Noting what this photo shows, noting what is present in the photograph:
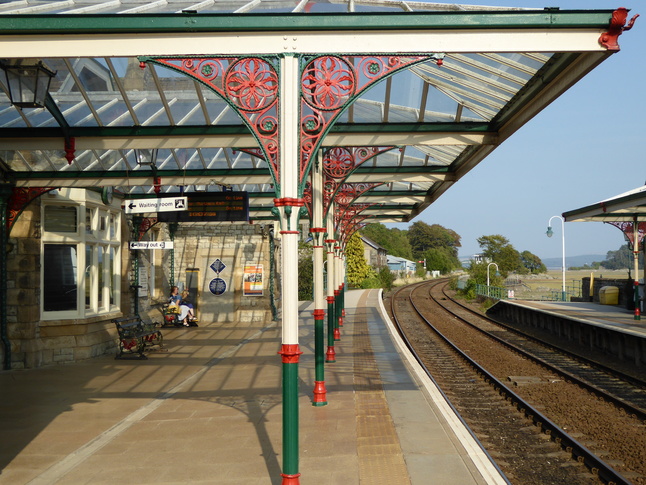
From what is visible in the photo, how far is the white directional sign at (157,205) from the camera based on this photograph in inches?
387

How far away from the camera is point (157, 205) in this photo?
9.96 meters

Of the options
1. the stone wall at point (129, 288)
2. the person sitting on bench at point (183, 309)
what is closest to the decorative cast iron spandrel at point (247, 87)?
the stone wall at point (129, 288)

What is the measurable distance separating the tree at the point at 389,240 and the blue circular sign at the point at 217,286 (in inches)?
3195

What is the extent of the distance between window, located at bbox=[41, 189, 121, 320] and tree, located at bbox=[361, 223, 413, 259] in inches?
3504

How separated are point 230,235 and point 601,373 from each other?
12.5m

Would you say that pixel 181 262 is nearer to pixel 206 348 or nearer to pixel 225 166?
pixel 206 348

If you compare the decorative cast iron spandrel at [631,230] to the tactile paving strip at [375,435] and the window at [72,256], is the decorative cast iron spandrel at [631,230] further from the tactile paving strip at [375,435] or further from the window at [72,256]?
the window at [72,256]

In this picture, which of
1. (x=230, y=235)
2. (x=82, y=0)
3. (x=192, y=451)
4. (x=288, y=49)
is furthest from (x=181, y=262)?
(x=288, y=49)

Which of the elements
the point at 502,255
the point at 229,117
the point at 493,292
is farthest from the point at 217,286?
the point at 502,255

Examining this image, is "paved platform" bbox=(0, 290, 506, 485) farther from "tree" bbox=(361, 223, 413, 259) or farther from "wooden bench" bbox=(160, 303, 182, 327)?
"tree" bbox=(361, 223, 413, 259)

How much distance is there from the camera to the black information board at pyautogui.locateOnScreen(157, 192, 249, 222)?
1248 centimetres

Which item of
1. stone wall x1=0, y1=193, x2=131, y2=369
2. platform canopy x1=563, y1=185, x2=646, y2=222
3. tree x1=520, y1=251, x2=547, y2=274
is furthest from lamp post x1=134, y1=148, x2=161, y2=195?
tree x1=520, y1=251, x2=547, y2=274

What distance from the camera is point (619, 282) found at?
27188 millimetres

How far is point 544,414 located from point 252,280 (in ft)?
43.5
